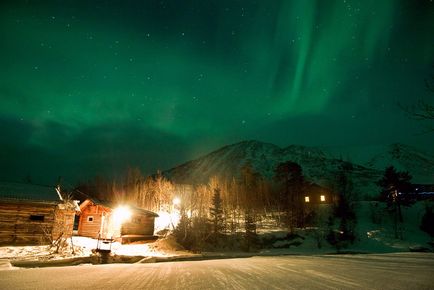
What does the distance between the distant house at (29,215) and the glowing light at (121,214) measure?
A: 6.48 meters

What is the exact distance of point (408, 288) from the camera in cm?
641

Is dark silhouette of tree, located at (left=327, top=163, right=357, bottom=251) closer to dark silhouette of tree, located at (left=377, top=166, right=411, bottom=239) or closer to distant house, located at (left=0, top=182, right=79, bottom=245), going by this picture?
dark silhouette of tree, located at (left=377, top=166, right=411, bottom=239)

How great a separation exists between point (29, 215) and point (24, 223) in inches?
33.1

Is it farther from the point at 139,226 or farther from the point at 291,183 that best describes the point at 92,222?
the point at 291,183

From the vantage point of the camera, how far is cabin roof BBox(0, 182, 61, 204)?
27203 millimetres

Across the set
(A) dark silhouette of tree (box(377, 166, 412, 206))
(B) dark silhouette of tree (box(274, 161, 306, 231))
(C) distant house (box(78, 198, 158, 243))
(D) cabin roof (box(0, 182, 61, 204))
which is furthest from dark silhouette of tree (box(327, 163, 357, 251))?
(D) cabin roof (box(0, 182, 61, 204))

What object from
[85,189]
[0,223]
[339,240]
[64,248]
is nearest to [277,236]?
[339,240]

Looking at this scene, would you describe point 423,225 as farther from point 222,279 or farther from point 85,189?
point 85,189

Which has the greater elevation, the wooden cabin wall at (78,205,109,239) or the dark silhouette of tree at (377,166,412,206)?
the dark silhouette of tree at (377,166,412,206)

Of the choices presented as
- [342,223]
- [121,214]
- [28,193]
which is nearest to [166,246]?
[121,214]

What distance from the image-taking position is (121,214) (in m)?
35.8

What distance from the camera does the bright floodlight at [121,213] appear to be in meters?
35.6

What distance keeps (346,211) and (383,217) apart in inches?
406

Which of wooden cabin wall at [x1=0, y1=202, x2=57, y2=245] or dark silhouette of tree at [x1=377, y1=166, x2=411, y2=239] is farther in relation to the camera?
dark silhouette of tree at [x1=377, y1=166, x2=411, y2=239]
